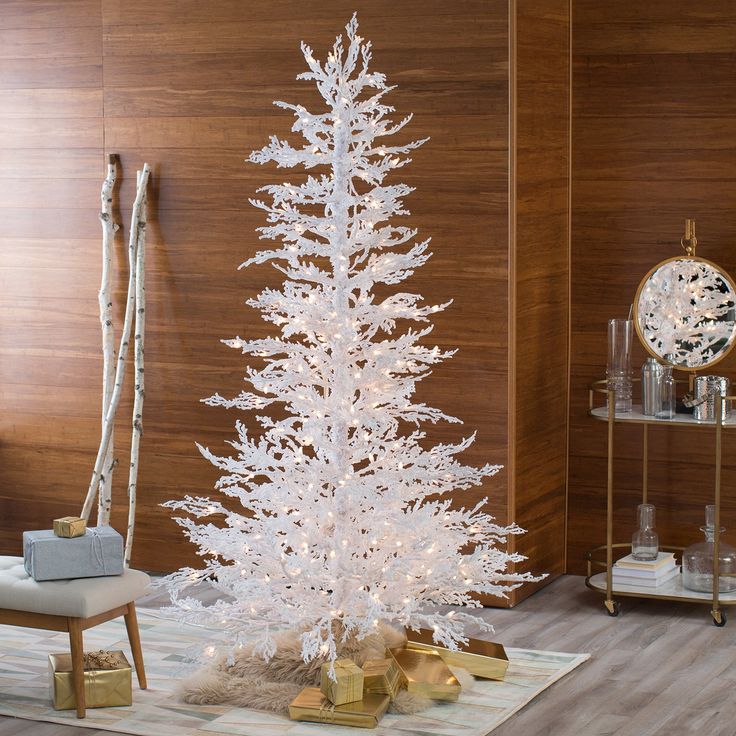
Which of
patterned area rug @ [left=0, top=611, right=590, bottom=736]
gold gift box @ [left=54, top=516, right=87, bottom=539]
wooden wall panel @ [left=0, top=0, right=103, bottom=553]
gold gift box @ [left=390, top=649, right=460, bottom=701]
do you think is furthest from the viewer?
wooden wall panel @ [left=0, top=0, right=103, bottom=553]

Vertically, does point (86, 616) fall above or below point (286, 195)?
below

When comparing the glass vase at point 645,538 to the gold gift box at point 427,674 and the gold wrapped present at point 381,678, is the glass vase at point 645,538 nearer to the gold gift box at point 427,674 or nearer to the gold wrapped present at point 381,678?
the gold gift box at point 427,674

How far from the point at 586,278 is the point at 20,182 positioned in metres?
2.28

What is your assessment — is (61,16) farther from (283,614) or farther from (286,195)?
(283,614)

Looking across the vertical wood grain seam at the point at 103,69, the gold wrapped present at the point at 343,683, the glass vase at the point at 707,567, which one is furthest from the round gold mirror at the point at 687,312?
the vertical wood grain seam at the point at 103,69

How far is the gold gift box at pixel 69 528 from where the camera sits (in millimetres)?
3738

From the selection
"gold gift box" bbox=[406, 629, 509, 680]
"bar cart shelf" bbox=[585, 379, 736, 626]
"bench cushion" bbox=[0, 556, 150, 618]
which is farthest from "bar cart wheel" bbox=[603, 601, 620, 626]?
"bench cushion" bbox=[0, 556, 150, 618]

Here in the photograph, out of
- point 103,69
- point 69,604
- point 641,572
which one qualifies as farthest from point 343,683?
point 103,69

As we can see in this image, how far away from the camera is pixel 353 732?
361 cm

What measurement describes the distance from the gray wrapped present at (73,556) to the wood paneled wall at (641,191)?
7.02ft

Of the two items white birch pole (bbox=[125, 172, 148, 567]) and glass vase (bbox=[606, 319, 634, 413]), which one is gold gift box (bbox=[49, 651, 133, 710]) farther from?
glass vase (bbox=[606, 319, 634, 413])

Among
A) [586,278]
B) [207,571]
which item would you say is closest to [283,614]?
[207,571]

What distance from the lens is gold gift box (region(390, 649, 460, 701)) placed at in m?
3.84

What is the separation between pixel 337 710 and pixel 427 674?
36 centimetres
